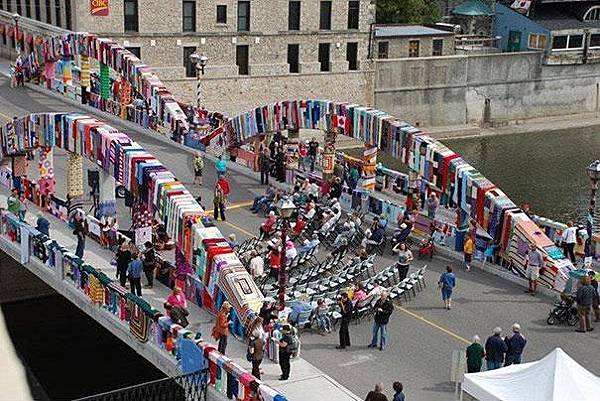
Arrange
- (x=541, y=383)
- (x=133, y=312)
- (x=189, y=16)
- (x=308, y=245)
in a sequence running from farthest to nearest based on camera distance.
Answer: (x=189, y=16), (x=308, y=245), (x=133, y=312), (x=541, y=383)

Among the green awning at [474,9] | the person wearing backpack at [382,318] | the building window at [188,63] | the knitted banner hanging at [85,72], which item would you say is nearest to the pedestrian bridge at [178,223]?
the person wearing backpack at [382,318]

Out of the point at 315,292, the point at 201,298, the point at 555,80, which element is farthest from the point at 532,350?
the point at 555,80

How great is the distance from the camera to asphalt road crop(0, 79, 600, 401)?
1845 centimetres

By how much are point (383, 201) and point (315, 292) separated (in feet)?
28.4

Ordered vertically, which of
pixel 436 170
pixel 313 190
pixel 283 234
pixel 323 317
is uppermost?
pixel 283 234

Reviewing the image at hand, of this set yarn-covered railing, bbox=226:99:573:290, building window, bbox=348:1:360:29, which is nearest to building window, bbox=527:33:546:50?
building window, bbox=348:1:360:29

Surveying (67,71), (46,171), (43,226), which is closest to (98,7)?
(67,71)

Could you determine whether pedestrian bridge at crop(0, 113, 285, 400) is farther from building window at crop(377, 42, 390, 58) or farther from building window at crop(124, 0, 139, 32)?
building window at crop(377, 42, 390, 58)

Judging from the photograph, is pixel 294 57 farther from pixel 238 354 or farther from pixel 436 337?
pixel 238 354

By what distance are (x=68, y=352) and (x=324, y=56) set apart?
119ft

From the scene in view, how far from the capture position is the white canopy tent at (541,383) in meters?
14.3

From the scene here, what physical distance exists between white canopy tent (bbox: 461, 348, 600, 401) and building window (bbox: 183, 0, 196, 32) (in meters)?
45.1

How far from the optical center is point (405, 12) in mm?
75812

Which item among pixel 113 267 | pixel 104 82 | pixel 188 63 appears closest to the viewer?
pixel 113 267
